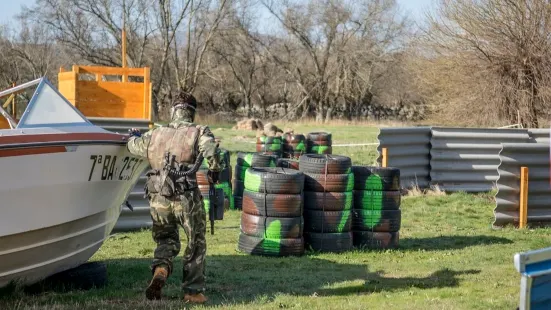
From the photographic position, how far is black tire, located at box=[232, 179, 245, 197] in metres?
14.7

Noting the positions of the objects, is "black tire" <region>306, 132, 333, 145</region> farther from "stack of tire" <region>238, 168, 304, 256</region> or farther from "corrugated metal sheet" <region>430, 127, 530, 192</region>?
"stack of tire" <region>238, 168, 304, 256</region>

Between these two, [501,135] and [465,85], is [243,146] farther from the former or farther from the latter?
[501,135]

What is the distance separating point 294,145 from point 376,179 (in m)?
11.0

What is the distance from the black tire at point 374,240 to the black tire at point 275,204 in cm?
124

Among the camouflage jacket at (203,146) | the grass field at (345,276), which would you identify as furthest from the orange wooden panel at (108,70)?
the camouflage jacket at (203,146)

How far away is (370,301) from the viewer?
7398mm

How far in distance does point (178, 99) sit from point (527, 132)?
478 inches

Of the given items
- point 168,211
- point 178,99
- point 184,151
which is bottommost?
point 168,211

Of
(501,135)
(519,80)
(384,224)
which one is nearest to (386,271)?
(384,224)

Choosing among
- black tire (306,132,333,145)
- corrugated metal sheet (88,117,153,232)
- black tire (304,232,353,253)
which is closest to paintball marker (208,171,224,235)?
black tire (304,232,353,253)

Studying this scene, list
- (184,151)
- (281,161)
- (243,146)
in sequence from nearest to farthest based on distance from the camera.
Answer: (184,151)
(281,161)
(243,146)

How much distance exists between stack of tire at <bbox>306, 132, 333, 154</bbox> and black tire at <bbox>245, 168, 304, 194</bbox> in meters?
12.4

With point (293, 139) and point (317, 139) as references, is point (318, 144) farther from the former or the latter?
point (293, 139)

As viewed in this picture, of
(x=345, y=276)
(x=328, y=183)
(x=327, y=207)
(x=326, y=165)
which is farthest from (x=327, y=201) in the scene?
(x=345, y=276)
